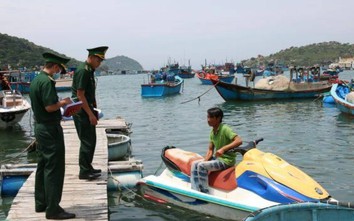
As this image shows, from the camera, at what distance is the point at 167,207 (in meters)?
8.02

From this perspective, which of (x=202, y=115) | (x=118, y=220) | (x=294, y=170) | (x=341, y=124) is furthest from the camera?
(x=202, y=115)

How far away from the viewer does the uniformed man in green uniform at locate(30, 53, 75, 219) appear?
525 cm

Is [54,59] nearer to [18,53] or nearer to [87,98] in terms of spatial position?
[87,98]

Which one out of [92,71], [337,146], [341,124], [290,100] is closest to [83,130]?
[92,71]

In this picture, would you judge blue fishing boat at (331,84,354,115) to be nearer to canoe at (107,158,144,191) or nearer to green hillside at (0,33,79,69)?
canoe at (107,158,144,191)

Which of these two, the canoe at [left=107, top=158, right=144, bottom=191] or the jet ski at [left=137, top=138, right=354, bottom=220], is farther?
the canoe at [left=107, top=158, right=144, bottom=191]

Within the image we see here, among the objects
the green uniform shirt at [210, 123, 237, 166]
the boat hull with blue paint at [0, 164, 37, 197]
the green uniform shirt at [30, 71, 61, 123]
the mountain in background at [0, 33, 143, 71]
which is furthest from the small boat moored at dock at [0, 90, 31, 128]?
the mountain in background at [0, 33, 143, 71]

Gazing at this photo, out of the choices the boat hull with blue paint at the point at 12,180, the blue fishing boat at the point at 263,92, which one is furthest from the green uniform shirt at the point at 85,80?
the blue fishing boat at the point at 263,92

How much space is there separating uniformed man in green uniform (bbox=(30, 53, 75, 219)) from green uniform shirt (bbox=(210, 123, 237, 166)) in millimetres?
2519

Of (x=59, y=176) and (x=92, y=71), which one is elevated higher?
(x=92, y=71)

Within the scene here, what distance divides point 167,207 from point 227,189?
1.45 m

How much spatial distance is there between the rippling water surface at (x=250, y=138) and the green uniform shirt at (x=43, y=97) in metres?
3.17

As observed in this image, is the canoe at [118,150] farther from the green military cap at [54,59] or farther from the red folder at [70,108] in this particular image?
the green military cap at [54,59]

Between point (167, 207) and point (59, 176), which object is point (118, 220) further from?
point (59, 176)
